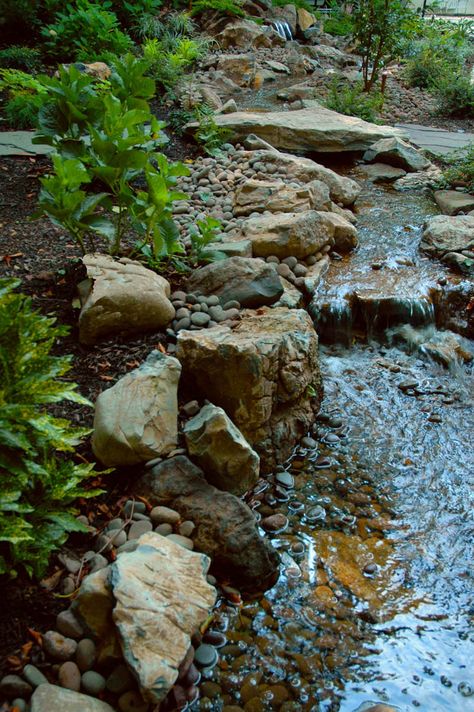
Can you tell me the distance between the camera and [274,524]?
298 cm

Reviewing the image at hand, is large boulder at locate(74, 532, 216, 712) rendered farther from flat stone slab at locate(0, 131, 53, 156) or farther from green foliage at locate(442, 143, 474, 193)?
green foliage at locate(442, 143, 474, 193)

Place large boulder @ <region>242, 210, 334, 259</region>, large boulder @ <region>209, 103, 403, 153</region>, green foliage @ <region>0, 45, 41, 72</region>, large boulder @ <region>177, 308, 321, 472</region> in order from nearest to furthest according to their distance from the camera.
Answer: large boulder @ <region>177, 308, 321, 472</region> < large boulder @ <region>242, 210, 334, 259</region> < large boulder @ <region>209, 103, 403, 153</region> < green foliage @ <region>0, 45, 41, 72</region>

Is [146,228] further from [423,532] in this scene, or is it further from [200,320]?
[423,532]

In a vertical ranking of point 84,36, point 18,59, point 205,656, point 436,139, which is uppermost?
point 84,36

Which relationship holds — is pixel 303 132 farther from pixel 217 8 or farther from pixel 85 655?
pixel 85 655

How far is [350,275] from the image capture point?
198 inches

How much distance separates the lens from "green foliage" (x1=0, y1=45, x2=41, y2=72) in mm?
8008

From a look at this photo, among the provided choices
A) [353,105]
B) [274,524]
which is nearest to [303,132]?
[353,105]

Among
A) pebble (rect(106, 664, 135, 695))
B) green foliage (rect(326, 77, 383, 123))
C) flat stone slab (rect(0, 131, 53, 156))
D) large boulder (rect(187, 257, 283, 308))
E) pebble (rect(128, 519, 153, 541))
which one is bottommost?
pebble (rect(106, 664, 135, 695))

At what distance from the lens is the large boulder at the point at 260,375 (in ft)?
10.4

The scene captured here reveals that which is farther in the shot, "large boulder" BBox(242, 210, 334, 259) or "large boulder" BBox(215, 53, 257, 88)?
"large boulder" BBox(215, 53, 257, 88)

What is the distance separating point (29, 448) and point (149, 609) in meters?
0.70

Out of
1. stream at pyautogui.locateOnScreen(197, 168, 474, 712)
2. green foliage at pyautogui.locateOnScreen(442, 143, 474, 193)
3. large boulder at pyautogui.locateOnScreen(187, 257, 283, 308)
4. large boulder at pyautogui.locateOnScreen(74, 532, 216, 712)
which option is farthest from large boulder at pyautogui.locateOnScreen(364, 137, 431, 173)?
large boulder at pyautogui.locateOnScreen(74, 532, 216, 712)

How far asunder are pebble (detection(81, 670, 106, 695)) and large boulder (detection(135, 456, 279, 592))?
704 millimetres
